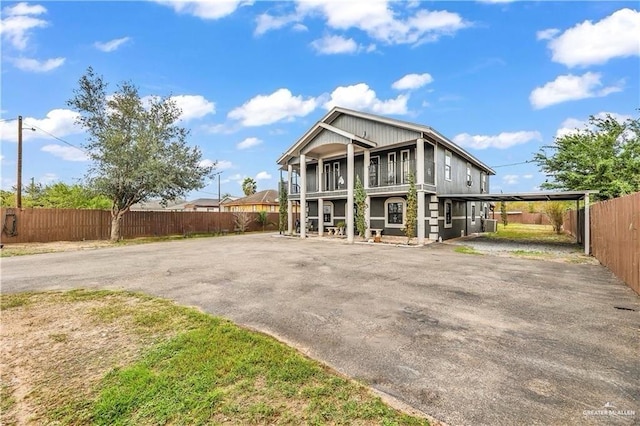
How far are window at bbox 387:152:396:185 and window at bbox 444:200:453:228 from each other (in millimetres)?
3641

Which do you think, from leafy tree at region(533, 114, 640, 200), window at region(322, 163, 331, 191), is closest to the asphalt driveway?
leafy tree at region(533, 114, 640, 200)

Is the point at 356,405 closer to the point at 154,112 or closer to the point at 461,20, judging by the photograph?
the point at 461,20

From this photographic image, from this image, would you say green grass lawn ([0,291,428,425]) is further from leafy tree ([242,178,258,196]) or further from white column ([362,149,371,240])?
leafy tree ([242,178,258,196])

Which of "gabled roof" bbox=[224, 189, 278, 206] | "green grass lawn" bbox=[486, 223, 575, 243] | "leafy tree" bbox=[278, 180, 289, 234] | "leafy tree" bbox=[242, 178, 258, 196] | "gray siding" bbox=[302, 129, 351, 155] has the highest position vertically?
"leafy tree" bbox=[242, 178, 258, 196]

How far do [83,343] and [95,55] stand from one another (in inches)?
717

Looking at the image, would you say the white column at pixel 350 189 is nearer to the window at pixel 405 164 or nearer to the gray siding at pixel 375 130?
the gray siding at pixel 375 130

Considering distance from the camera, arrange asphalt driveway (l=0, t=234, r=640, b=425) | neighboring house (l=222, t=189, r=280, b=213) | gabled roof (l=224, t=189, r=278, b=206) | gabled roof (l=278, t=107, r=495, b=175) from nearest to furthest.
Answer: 1. asphalt driveway (l=0, t=234, r=640, b=425)
2. gabled roof (l=278, t=107, r=495, b=175)
3. neighboring house (l=222, t=189, r=280, b=213)
4. gabled roof (l=224, t=189, r=278, b=206)

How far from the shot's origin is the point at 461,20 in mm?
12273

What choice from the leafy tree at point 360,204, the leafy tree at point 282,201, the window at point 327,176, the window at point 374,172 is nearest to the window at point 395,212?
the window at point 374,172

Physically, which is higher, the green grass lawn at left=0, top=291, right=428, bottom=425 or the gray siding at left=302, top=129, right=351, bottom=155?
the gray siding at left=302, top=129, right=351, bottom=155

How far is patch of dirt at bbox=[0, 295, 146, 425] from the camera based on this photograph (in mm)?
2631

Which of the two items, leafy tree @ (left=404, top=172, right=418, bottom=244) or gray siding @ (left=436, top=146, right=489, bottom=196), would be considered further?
gray siding @ (left=436, top=146, right=489, bottom=196)

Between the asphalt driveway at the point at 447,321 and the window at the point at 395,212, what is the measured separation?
307 inches

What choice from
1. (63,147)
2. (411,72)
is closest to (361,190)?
(411,72)
